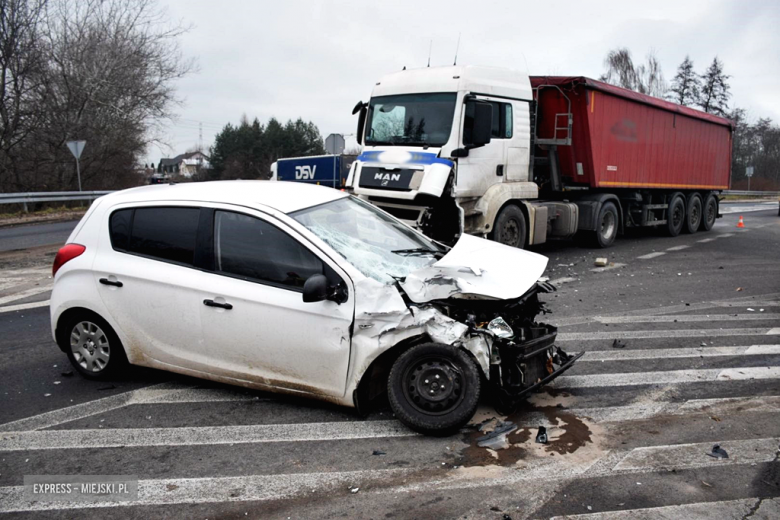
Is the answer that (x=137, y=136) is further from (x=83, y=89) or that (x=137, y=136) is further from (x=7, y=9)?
(x=7, y=9)

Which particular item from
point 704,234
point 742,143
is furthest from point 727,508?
point 742,143

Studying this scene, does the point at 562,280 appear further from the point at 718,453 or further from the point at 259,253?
the point at 259,253

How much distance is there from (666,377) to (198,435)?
3.87 meters

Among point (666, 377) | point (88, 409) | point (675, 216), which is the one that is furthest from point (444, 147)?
point (675, 216)

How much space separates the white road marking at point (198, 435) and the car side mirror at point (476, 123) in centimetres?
695

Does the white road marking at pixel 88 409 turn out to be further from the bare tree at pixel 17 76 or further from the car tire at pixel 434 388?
the bare tree at pixel 17 76

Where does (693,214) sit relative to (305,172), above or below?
below

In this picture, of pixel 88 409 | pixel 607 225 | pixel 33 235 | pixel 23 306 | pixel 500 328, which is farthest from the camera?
pixel 33 235

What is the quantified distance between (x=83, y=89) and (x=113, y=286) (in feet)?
94.7

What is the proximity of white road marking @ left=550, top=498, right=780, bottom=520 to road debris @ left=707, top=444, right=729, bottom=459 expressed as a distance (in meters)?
0.54

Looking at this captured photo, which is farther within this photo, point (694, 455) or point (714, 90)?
point (714, 90)

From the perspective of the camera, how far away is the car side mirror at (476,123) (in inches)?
414

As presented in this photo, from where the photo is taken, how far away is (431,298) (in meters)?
4.37

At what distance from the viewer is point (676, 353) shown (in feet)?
20.5
